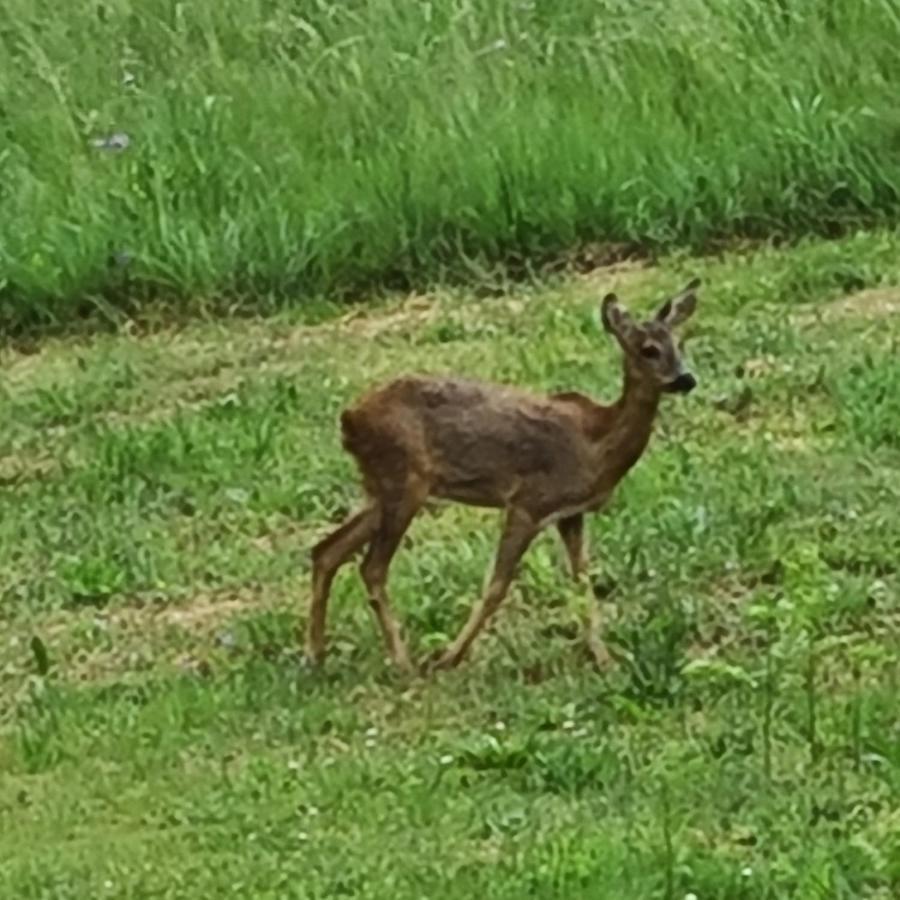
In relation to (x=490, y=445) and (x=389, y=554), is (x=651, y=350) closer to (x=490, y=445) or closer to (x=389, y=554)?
(x=490, y=445)

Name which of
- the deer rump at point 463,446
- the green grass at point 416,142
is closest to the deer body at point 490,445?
the deer rump at point 463,446

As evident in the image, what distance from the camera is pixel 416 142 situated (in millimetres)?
12391

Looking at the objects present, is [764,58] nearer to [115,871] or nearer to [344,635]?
[344,635]

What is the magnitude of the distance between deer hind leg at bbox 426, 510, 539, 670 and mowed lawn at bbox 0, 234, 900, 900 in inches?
2.4

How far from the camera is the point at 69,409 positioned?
10875 millimetres

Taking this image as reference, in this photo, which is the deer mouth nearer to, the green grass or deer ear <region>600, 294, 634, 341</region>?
deer ear <region>600, 294, 634, 341</region>

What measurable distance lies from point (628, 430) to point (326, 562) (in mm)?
849

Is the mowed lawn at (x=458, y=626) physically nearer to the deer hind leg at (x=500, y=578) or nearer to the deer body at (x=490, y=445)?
the deer hind leg at (x=500, y=578)

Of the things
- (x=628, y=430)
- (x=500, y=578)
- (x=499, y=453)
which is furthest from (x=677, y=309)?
(x=500, y=578)

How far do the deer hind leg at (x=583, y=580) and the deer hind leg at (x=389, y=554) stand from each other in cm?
40

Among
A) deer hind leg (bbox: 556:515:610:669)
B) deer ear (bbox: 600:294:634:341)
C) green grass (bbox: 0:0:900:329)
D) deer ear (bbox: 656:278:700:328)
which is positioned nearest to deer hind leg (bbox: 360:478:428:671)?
deer hind leg (bbox: 556:515:610:669)

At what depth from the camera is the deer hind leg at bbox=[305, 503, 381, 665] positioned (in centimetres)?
798

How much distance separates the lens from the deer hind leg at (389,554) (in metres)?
7.81

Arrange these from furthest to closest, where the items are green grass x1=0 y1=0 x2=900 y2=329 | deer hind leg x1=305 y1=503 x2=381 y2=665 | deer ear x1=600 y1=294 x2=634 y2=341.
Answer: green grass x1=0 y1=0 x2=900 y2=329
deer hind leg x1=305 y1=503 x2=381 y2=665
deer ear x1=600 y1=294 x2=634 y2=341
